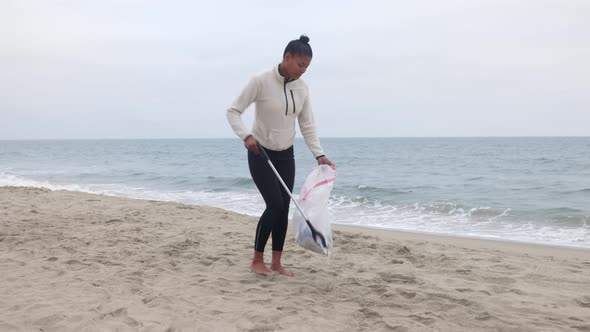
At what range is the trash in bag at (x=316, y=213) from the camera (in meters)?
3.23

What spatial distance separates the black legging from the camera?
3312 millimetres

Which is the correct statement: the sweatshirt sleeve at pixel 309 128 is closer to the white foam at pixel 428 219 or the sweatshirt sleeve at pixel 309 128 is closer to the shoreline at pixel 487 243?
the white foam at pixel 428 219

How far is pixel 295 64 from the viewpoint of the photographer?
3.11m

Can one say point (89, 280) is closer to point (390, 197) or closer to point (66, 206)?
point (66, 206)

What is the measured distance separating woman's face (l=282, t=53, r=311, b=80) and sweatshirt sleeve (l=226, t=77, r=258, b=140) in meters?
0.25

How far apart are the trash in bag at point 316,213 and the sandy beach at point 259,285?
0.35 m

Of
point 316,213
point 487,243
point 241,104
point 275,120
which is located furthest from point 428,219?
point 241,104

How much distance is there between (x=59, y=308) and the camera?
110 inches

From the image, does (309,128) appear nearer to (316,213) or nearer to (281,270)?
(316,213)

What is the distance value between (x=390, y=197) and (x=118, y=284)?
9621 mm

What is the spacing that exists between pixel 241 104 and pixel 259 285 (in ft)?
4.36

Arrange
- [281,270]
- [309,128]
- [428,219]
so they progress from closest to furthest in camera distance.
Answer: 1. [309,128]
2. [281,270]
3. [428,219]

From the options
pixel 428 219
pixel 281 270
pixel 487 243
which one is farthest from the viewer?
pixel 428 219

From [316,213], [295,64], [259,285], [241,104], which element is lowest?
[259,285]
